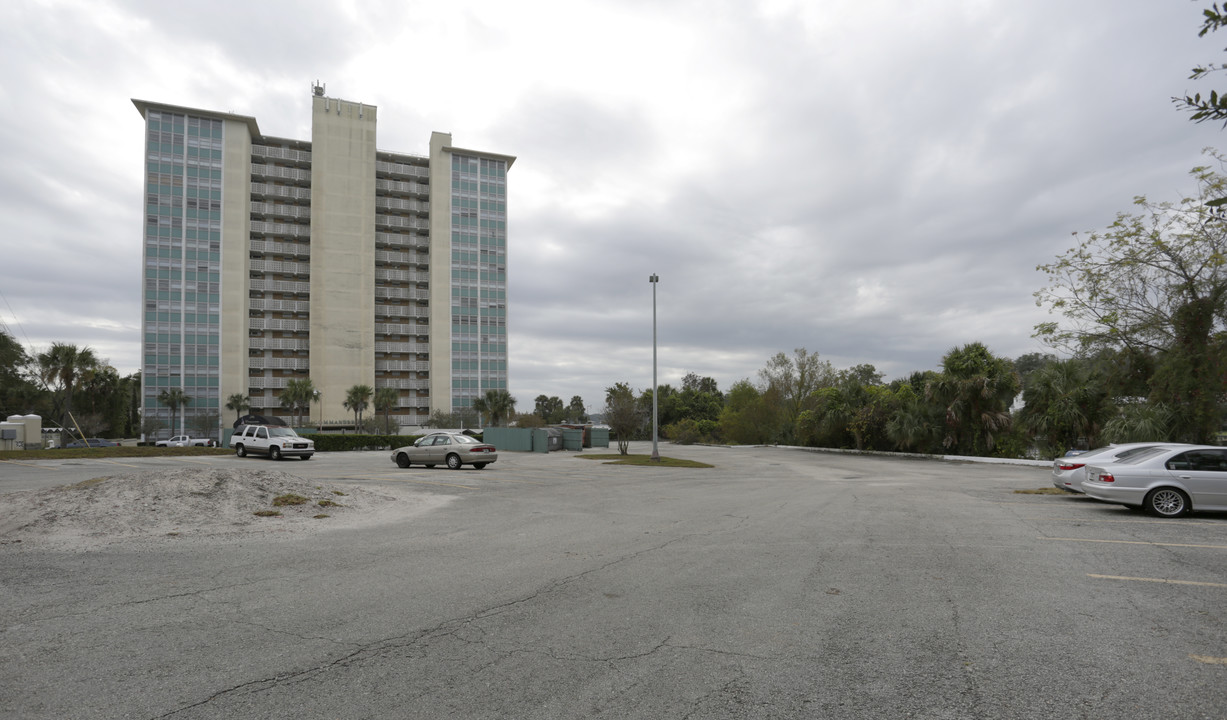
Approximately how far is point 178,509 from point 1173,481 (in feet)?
59.5

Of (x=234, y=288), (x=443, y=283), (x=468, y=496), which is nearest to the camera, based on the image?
(x=468, y=496)

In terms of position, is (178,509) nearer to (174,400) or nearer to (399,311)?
(174,400)

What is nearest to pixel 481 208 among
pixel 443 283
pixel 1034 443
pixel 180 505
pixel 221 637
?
pixel 443 283

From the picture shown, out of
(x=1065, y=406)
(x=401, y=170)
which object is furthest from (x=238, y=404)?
(x=1065, y=406)

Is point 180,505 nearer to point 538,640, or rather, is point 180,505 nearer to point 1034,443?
point 538,640

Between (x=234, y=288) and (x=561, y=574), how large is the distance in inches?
3708

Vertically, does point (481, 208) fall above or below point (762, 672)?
above

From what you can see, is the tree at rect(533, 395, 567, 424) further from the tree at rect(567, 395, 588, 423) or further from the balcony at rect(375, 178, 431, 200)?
the balcony at rect(375, 178, 431, 200)

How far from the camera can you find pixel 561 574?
302 inches

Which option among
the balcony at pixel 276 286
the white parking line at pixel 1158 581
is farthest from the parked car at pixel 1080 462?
the balcony at pixel 276 286

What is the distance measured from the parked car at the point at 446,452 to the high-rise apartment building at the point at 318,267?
68880 mm

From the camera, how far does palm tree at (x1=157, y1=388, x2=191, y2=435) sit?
81.2 m

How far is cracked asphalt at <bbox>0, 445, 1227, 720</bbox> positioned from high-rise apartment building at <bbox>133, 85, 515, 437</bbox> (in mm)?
87472

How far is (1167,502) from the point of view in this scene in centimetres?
1260
